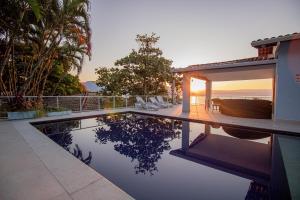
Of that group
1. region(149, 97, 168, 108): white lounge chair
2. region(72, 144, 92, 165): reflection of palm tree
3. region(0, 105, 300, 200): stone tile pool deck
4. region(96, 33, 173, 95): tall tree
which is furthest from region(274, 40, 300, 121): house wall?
region(96, 33, 173, 95): tall tree

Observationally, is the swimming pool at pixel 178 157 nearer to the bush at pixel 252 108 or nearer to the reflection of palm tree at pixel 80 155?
the reflection of palm tree at pixel 80 155

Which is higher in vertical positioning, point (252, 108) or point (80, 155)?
point (252, 108)

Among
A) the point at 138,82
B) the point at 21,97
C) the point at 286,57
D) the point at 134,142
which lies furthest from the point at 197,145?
the point at 138,82

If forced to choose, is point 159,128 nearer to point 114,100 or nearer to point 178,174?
point 178,174

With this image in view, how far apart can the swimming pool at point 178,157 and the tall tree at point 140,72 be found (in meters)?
10.8

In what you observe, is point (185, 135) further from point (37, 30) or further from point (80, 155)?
point (37, 30)

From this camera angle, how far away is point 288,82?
25.8 ft

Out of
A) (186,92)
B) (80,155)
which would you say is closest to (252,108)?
(186,92)

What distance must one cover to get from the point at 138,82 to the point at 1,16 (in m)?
12.1

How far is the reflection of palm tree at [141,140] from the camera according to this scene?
4499 millimetres

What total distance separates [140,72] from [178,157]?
14.4 metres

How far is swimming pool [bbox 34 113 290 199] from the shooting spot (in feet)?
10.1

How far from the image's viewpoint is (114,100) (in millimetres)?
13352

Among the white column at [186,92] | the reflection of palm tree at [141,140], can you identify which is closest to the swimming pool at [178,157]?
the reflection of palm tree at [141,140]
